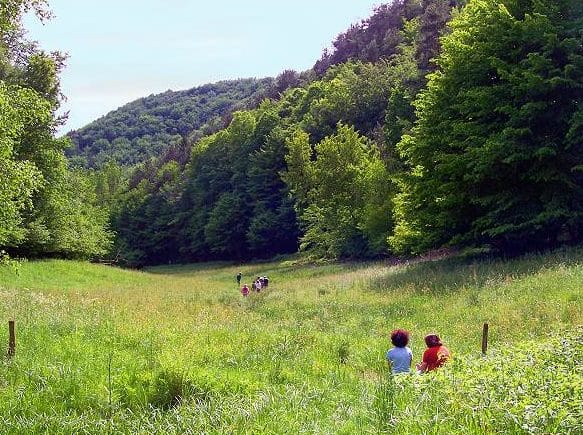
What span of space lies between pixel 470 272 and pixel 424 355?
1180 centimetres

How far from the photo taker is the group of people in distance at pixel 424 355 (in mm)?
7986

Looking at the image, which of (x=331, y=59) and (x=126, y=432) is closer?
(x=126, y=432)

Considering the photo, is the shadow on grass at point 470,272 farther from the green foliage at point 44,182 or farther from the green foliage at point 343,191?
the green foliage at point 343,191

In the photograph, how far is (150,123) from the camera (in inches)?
6845

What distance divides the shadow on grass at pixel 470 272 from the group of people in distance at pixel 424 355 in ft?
28.0

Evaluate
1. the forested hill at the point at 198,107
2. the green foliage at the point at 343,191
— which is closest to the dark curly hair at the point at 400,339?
the green foliage at the point at 343,191

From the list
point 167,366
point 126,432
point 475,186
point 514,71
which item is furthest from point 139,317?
point 514,71

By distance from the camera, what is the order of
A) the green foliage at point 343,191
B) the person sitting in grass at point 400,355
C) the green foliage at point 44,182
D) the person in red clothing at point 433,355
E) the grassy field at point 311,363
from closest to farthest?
the grassy field at point 311,363 < the person in red clothing at point 433,355 < the person sitting in grass at point 400,355 < the green foliage at point 44,182 < the green foliage at point 343,191

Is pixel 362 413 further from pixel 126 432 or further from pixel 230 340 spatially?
pixel 230 340

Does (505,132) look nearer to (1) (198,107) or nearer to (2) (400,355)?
(2) (400,355)

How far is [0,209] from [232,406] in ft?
27.5

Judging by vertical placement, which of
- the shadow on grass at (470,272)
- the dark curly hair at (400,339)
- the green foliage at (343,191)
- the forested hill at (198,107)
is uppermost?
the forested hill at (198,107)

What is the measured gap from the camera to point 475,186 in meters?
22.3

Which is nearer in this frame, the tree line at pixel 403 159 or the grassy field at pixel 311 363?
the grassy field at pixel 311 363
